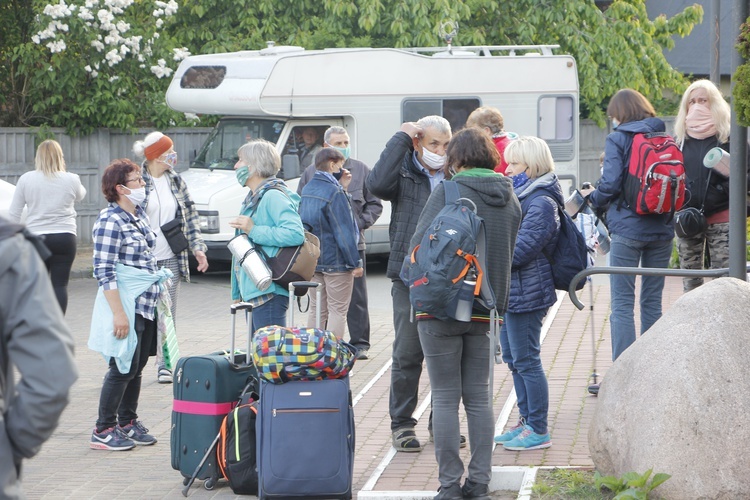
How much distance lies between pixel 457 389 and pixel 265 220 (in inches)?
78.1

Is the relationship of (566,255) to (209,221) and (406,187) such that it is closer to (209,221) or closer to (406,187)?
(406,187)

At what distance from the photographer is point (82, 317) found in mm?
12102

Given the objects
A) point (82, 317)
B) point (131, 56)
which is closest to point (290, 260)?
point (82, 317)

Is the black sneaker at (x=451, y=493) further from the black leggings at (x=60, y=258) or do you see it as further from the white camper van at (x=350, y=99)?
the white camper van at (x=350, y=99)

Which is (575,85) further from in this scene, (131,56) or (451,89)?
(131,56)

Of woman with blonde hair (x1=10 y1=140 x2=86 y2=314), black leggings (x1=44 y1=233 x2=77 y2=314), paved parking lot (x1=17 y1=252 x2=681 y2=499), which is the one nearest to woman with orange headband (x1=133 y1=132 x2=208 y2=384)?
paved parking lot (x1=17 y1=252 x2=681 y2=499)

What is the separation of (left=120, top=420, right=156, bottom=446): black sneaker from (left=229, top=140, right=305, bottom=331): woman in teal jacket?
3.37 ft

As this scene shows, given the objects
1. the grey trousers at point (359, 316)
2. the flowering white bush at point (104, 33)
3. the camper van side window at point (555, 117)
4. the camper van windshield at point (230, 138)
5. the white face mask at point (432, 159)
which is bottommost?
the grey trousers at point (359, 316)

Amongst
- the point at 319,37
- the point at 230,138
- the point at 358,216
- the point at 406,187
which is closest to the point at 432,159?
the point at 406,187

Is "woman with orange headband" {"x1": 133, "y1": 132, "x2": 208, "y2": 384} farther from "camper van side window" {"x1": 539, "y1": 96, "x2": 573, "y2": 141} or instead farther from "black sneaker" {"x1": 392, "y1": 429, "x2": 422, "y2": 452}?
"camper van side window" {"x1": 539, "y1": 96, "x2": 573, "y2": 141}

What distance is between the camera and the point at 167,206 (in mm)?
8359

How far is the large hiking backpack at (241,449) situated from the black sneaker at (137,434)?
128cm

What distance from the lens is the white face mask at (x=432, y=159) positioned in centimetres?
634

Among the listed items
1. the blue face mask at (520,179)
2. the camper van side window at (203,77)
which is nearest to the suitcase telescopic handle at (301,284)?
the blue face mask at (520,179)
